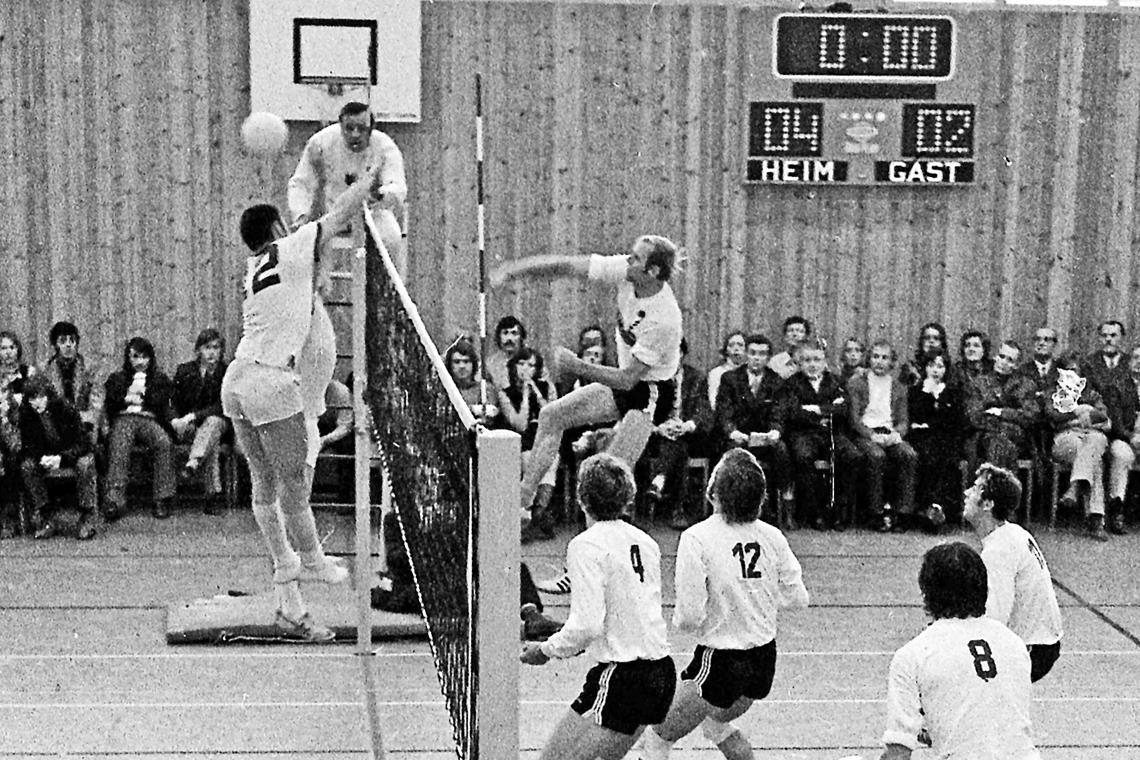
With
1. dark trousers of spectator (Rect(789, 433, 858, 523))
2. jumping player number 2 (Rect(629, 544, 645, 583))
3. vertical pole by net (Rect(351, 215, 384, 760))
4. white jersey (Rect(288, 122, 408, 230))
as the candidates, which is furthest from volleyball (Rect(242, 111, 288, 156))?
jumping player number 2 (Rect(629, 544, 645, 583))

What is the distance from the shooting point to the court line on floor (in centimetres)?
1137

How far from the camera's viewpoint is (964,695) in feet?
18.3

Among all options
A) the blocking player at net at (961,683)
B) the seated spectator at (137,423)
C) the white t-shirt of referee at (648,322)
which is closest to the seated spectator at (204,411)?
the seated spectator at (137,423)

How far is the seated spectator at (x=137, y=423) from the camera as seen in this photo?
46.2 feet

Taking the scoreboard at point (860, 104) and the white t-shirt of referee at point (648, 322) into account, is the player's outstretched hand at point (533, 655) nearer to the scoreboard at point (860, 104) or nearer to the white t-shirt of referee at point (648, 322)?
the white t-shirt of referee at point (648, 322)

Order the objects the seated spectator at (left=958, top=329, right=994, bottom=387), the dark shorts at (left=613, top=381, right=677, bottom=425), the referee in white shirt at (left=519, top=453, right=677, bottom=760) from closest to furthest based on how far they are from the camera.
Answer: the referee in white shirt at (left=519, top=453, right=677, bottom=760) → the dark shorts at (left=613, top=381, right=677, bottom=425) → the seated spectator at (left=958, top=329, right=994, bottom=387)

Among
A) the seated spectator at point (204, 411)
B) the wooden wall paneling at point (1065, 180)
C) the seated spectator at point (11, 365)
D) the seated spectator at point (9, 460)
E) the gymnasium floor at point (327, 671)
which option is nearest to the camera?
the gymnasium floor at point (327, 671)

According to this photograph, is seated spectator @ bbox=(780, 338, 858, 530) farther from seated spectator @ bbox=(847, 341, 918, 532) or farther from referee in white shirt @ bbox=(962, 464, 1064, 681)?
referee in white shirt @ bbox=(962, 464, 1064, 681)

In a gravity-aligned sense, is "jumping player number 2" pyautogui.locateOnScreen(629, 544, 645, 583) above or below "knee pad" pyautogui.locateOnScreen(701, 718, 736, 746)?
above

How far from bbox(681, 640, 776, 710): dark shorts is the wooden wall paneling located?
900 centimetres

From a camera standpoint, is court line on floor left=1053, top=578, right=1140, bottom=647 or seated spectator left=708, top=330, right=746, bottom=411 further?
seated spectator left=708, top=330, right=746, bottom=411

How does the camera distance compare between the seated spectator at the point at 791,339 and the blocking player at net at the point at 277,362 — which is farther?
the seated spectator at the point at 791,339

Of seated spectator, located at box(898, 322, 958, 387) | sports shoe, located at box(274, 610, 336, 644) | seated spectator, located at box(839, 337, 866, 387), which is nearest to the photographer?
sports shoe, located at box(274, 610, 336, 644)

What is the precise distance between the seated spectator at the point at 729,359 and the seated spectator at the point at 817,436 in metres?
0.53
